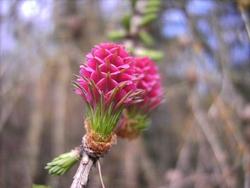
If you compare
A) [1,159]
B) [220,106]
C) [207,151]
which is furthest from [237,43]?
[1,159]

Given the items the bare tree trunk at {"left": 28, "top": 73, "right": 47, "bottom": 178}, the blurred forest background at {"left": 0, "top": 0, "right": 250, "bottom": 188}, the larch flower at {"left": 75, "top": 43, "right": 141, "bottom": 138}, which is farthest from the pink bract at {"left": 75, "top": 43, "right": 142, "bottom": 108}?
the bare tree trunk at {"left": 28, "top": 73, "right": 47, "bottom": 178}

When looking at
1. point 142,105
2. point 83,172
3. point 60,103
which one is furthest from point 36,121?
point 83,172

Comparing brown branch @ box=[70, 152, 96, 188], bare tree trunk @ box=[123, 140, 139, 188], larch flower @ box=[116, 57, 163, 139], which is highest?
larch flower @ box=[116, 57, 163, 139]

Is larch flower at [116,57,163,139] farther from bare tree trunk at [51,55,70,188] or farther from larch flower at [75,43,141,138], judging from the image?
bare tree trunk at [51,55,70,188]

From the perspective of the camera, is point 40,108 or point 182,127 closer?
point 40,108

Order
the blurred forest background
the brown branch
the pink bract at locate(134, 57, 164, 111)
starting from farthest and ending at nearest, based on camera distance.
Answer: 1. the blurred forest background
2. the pink bract at locate(134, 57, 164, 111)
3. the brown branch

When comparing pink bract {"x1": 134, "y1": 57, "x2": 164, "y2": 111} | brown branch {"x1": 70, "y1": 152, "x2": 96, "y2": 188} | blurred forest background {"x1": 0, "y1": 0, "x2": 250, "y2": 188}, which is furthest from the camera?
blurred forest background {"x1": 0, "y1": 0, "x2": 250, "y2": 188}

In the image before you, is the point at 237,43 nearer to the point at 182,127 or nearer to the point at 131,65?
the point at 182,127

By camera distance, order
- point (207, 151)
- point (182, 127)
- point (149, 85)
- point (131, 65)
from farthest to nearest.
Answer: point (182, 127) → point (207, 151) → point (149, 85) → point (131, 65)
